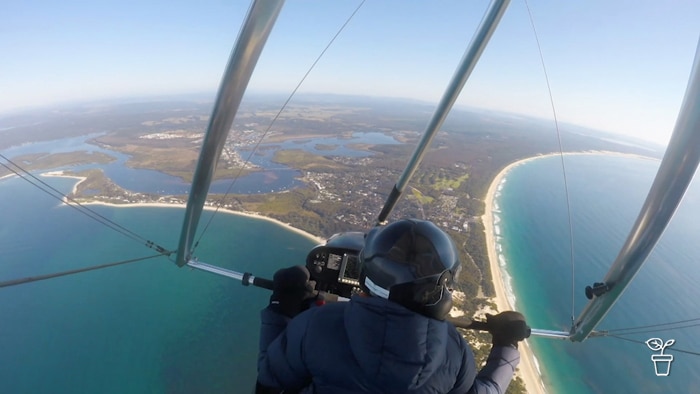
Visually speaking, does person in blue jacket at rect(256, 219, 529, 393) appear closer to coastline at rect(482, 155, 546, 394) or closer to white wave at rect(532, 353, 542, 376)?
coastline at rect(482, 155, 546, 394)

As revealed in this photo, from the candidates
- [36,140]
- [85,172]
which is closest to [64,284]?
[85,172]

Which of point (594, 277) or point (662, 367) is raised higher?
point (594, 277)

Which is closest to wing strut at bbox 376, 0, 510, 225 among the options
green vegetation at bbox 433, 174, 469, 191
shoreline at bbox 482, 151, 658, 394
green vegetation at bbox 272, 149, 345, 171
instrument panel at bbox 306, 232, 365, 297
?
instrument panel at bbox 306, 232, 365, 297

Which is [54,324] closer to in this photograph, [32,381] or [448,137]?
[32,381]

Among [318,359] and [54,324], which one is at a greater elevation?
Answer: [318,359]

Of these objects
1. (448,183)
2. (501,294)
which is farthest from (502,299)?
(448,183)

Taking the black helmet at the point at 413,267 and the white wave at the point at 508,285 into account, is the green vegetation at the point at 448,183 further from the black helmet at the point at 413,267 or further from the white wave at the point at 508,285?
the black helmet at the point at 413,267

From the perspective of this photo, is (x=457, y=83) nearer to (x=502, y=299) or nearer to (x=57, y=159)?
(x=502, y=299)
